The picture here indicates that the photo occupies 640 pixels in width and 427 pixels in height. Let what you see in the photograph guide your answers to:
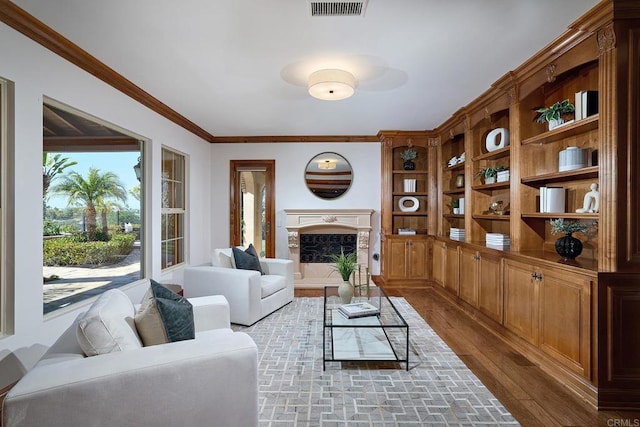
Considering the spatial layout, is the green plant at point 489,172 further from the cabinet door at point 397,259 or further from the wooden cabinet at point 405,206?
the cabinet door at point 397,259

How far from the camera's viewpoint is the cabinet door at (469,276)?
3.69 metres

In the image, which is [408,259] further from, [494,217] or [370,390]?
[370,390]

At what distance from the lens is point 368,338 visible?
2.89 meters

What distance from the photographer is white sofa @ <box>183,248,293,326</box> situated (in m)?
3.42

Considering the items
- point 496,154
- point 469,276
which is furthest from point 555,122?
point 469,276

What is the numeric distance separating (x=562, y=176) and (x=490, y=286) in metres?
1.32

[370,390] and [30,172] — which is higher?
[30,172]

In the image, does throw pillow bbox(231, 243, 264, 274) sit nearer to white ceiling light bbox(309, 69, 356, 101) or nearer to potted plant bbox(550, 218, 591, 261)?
white ceiling light bbox(309, 69, 356, 101)

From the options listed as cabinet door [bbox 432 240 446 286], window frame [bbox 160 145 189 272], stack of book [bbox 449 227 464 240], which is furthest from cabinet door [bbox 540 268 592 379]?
window frame [bbox 160 145 189 272]

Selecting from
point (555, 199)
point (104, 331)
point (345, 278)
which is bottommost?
point (345, 278)

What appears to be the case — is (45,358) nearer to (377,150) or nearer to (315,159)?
(315,159)

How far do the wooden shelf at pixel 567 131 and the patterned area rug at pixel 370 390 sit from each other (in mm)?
2067

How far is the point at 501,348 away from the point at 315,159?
398 centimetres

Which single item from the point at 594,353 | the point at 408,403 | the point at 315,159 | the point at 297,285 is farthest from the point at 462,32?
the point at 297,285
